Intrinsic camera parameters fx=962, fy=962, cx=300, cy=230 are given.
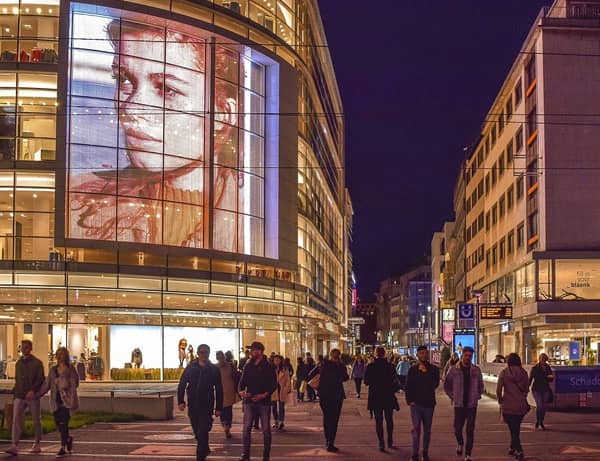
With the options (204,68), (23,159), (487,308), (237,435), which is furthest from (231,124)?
(237,435)

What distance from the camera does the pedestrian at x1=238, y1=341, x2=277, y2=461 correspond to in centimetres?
1434

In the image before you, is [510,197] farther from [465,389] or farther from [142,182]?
[465,389]

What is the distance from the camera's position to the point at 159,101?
4847cm

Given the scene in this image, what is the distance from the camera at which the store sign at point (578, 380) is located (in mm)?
26375

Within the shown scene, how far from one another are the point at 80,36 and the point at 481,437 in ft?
110

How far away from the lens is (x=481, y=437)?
19.4 m

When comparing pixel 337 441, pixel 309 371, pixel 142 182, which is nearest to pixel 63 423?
pixel 337 441

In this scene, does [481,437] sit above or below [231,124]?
below

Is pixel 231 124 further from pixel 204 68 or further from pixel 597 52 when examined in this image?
pixel 597 52

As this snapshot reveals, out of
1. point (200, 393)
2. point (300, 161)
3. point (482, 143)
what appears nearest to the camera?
point (200, 393)

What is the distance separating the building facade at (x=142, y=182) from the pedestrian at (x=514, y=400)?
106ft

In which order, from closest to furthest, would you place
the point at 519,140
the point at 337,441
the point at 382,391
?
the point at 382,391
the point at 337,441
the point at 519,140

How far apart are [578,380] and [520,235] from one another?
34149 millimetres

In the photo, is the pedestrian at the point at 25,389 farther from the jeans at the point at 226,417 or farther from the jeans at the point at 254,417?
the jeans at the point at 226,417
